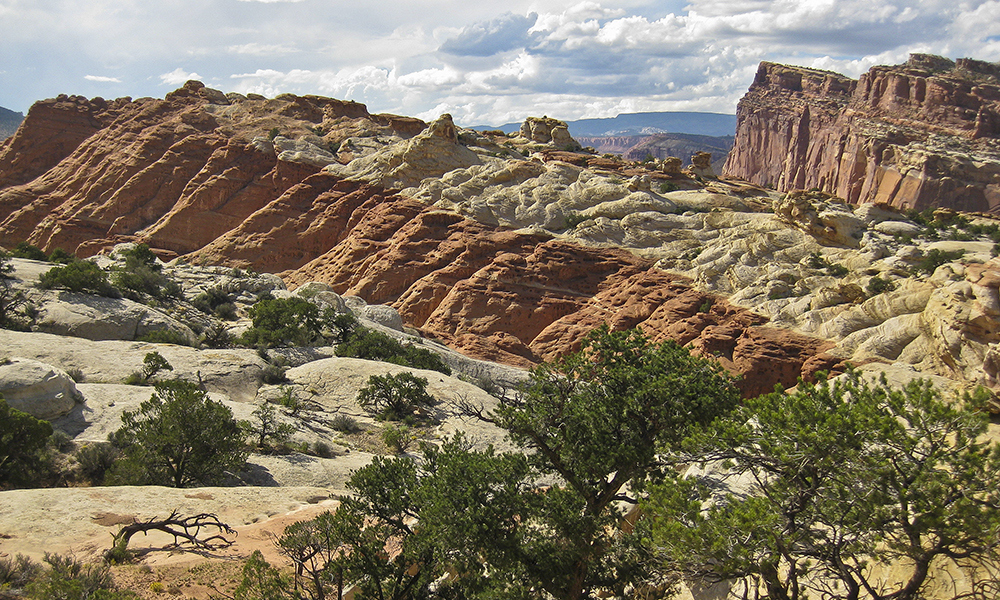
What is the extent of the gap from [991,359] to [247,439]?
81.2ft

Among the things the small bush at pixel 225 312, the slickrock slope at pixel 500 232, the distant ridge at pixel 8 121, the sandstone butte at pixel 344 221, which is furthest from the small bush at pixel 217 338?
the distant ridge at pixel 8 121

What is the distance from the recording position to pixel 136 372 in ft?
66.1

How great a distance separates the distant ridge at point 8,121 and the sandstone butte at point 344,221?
88869 mm

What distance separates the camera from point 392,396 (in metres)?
22.0

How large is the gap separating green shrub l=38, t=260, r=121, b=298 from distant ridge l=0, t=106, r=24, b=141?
12884 centimetres

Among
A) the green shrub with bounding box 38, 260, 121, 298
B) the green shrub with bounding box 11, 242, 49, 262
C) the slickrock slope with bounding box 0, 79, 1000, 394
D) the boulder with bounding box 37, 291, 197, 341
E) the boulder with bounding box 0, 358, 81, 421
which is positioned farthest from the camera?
the green shrub with bounding box 11, 242, 49, 262

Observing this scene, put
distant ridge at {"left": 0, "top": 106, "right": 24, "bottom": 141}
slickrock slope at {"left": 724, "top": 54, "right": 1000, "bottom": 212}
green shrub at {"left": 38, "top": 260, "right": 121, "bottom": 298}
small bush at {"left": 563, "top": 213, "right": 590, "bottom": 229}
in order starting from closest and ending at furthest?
green shrub at {"left": 38, "top": 260, "right": 121, "bottom": 298} < small bush at {"left": 563, "top": 213, "right": 590, "bottom": 229} < slickrock slope at {"left": 724, "top": 54, "right": 1000, "bottom": 212} < distant ridge at {"left": 0, "top": 106, "right": 24, "bottom": 141}

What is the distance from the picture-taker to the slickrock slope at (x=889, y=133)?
75.9 metres

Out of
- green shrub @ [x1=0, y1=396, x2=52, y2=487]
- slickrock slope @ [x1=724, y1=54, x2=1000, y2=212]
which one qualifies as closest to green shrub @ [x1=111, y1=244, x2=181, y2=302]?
green shrub @ [x1=0, y1=396, x2=52, y2=487]

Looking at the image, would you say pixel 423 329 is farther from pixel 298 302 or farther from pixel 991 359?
pixel 991 359

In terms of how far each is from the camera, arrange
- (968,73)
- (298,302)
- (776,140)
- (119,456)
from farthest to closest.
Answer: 1. (776,140)
2. (968,73)
3. (298,302)
4. (119,456)

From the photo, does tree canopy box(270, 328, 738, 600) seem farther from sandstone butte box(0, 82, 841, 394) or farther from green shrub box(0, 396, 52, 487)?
sandstone butte box(0, 82, 841, 394)

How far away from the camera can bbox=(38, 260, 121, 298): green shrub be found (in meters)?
26.6

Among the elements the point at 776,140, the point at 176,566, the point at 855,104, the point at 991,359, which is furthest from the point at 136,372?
the point at 776,140
